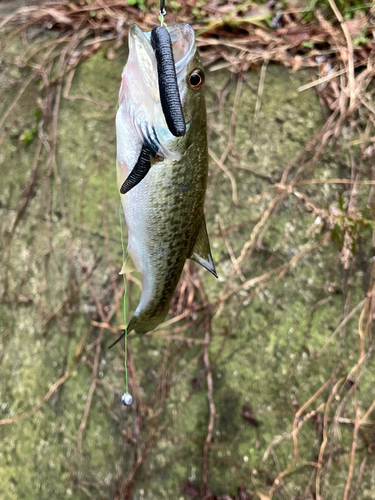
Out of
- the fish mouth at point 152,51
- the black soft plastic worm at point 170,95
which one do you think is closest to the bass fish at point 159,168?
the fish mouth at point 152,51

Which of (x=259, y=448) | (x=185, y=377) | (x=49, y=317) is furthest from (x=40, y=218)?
(x=259, y=448)

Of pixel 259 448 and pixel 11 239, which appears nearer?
pixel 259 448

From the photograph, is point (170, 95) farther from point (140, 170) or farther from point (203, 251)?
point (203, 251)

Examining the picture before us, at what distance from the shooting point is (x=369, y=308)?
6.75ft

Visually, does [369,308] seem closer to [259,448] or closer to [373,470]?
[373,470]

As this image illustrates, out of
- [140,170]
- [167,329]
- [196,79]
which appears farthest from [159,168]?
[167,329]

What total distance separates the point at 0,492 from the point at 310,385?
6.48 feet

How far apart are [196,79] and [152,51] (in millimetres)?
154

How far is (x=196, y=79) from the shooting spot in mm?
1085

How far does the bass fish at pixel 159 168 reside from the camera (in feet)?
3.45

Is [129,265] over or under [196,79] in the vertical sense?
under

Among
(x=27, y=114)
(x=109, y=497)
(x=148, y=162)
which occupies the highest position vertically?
(x=27, y=114)

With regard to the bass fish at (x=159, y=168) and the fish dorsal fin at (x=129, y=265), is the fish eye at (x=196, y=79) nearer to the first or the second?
the bass fish at (x=159, y=168)

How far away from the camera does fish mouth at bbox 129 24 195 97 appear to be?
1.02 meters
